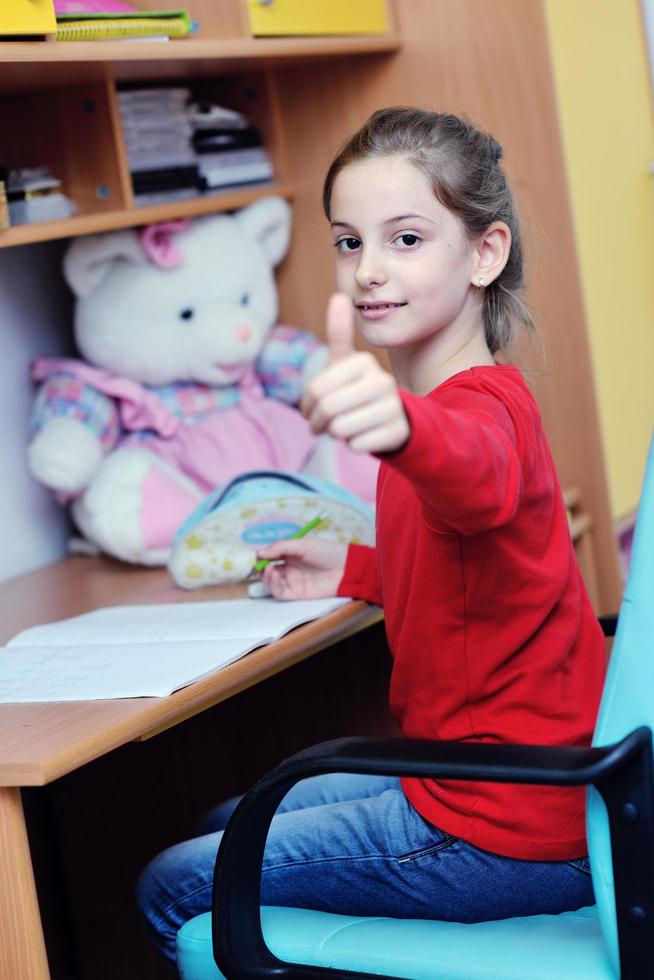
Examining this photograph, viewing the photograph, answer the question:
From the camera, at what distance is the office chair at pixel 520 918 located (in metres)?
0.93

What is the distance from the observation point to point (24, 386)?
1.96m

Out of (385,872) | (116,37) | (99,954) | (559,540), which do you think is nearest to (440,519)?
(559,540)

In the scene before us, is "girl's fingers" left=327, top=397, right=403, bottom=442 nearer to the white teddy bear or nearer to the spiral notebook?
the spiral notebook

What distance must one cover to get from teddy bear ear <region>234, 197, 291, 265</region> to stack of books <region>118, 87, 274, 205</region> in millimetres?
46

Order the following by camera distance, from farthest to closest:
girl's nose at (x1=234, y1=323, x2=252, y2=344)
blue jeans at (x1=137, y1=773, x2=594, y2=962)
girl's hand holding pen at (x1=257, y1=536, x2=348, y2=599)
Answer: girl's nose at (x1=234, y1=323, x2=252, y2=344) → girl's hand holding pen at (x1=257, y1=536, x2=348, y2=599) → blue jeans at (x1=137, y1=773, x2=594, y2=962)

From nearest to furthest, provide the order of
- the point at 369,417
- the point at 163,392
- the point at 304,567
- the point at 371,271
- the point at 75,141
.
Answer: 1. the point at 369,417
2. the point at 371,271
3. the point at 304,567
4. the point at 75,141
5. the point at 163,392

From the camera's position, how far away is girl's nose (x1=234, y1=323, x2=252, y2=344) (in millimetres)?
1952

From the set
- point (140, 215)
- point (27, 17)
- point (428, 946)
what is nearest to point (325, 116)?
point (140, 215)

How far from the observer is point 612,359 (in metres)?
2.08

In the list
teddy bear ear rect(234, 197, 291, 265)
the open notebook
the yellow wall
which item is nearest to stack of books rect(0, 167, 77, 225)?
teddy bear ear rect(234, 197, 291, 265)

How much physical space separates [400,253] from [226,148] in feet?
3.00

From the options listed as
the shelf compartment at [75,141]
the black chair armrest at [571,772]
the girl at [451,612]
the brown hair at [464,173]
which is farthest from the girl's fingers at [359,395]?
the shelf compartment at [75,141]

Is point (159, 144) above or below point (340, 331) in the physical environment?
above

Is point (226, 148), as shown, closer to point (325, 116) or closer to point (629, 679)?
point (325, 116)
